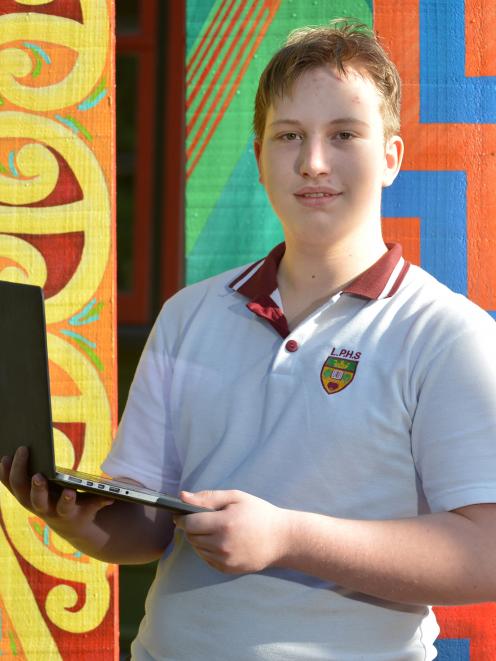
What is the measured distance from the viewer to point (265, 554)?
43.6 inches

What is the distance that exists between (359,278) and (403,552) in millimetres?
394

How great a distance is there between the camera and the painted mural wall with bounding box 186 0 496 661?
6.27 feet

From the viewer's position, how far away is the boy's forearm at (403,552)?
1.12 meters

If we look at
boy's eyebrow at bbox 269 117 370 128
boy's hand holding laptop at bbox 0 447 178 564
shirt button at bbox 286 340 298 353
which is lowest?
boy's hand holding laptop at bbox 0 447 178 564

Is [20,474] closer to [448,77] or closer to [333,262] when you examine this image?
[333,262]

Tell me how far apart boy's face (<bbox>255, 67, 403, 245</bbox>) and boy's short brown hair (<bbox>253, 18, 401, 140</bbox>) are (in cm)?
2

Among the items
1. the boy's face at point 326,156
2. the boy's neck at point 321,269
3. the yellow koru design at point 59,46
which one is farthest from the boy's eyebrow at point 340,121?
the yellow koru design at point 59,46

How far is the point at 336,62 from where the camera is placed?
1.33m

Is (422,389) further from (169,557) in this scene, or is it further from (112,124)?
(112,124)

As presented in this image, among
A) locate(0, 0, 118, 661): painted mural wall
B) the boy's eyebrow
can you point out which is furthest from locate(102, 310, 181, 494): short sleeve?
locate(0, 0, 118, 661): painted mural wall

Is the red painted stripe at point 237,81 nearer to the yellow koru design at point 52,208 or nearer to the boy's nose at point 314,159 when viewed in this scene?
the yellow koru design at point 52,208

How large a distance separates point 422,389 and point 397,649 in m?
0.34

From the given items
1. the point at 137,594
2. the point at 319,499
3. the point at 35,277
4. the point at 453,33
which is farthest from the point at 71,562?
the point at 137,594

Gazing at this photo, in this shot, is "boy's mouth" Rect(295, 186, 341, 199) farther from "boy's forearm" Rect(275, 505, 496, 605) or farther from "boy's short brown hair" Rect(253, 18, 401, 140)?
"boy's forearm" Rect(275, 505, 496, 605)
